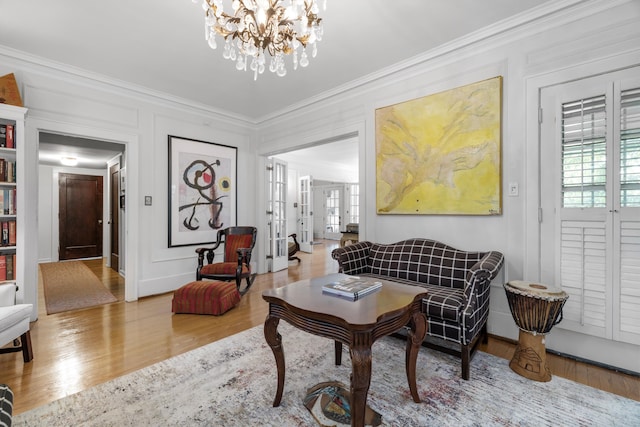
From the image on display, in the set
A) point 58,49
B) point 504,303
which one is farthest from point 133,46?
point 504,303

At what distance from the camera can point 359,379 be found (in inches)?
49.4

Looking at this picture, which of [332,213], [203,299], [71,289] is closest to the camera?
[203,299]

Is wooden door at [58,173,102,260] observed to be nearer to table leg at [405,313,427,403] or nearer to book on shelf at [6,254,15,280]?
book on shelf at [6,254,15,280]

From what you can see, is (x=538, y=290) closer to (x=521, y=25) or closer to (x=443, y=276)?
(x=443, y=276)

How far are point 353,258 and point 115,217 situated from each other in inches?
218

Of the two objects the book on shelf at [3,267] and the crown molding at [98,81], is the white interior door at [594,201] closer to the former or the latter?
the crown molding at [98,81]

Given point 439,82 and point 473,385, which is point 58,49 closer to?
point 439,82

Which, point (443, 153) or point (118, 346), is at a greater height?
point (443, 153)

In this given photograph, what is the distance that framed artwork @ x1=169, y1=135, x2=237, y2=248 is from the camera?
4098mm

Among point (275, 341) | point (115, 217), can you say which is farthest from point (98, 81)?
point (275, 341)

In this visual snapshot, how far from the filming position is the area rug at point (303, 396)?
5.03ft

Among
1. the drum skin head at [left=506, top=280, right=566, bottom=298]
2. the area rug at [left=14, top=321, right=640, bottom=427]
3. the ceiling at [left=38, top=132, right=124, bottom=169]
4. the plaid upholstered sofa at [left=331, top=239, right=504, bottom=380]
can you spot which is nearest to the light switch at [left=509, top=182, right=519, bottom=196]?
the plaid upholstered sofa at [left=331, top=239, right=504, bottom=380]

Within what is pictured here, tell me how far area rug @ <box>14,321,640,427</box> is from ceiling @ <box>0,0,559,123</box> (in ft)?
9.08

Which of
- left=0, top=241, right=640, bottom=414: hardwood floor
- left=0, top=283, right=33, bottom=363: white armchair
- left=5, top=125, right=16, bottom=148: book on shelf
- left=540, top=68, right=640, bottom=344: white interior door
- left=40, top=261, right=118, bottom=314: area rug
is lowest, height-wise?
left=40, top=261, right=118, bottom=314: area rug
